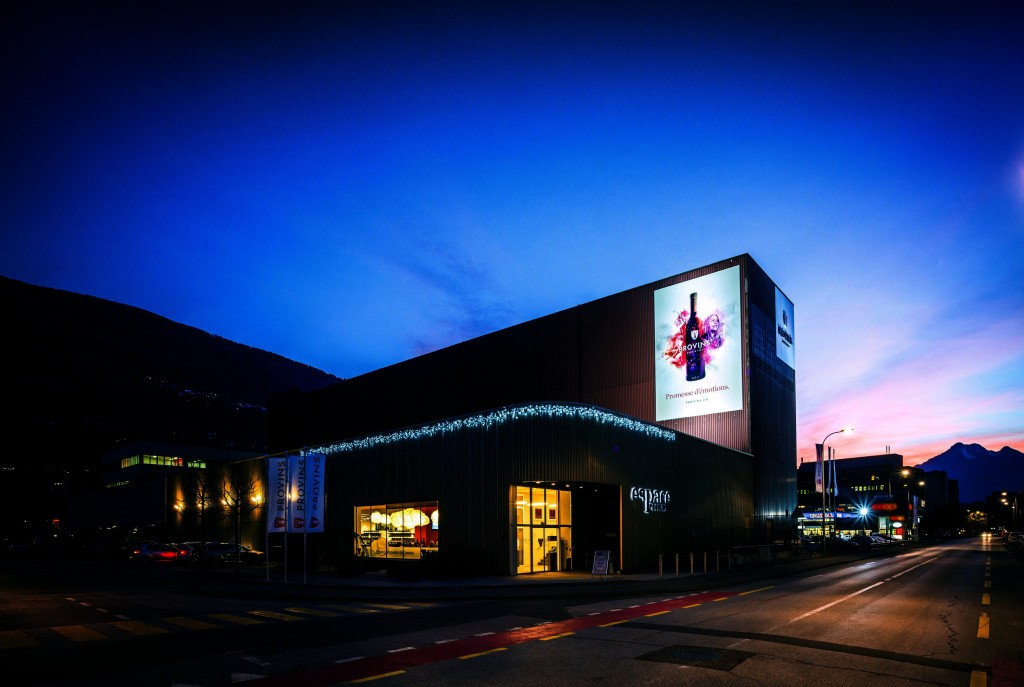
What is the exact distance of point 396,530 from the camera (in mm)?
39938

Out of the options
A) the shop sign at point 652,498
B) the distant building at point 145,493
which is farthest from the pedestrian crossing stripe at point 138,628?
the distant building at point 145,493

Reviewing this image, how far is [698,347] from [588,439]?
936 inches

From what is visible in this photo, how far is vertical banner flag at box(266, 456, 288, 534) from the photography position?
3036 cm

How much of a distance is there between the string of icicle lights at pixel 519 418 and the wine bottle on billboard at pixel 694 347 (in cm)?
1341

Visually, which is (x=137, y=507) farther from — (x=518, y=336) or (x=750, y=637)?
(x=750, y=637)

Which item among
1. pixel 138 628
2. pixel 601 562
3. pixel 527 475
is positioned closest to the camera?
pixel 138 628

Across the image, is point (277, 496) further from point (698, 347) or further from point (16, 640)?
point (698, 347)

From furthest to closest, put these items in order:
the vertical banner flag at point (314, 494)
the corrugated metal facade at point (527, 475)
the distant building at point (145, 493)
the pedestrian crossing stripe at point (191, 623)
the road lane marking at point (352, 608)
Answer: the distant building at point (145, 493) → the corrugated metal facade at point (527, 475) → the vertical banner flag at point (314, 494) → the road lane marking at point (352, 608) → the pedestrian crossing stripe at point (191, 623)

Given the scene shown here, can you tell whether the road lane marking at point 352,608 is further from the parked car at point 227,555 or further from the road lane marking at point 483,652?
the parked car at point 227,555

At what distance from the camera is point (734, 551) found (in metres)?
42.8

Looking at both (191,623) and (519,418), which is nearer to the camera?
(191,623)

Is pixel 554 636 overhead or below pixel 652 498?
below

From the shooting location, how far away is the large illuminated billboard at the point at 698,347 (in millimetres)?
54688

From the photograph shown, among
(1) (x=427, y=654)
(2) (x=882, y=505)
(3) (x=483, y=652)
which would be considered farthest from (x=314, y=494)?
(2) (x=882, y=505)
